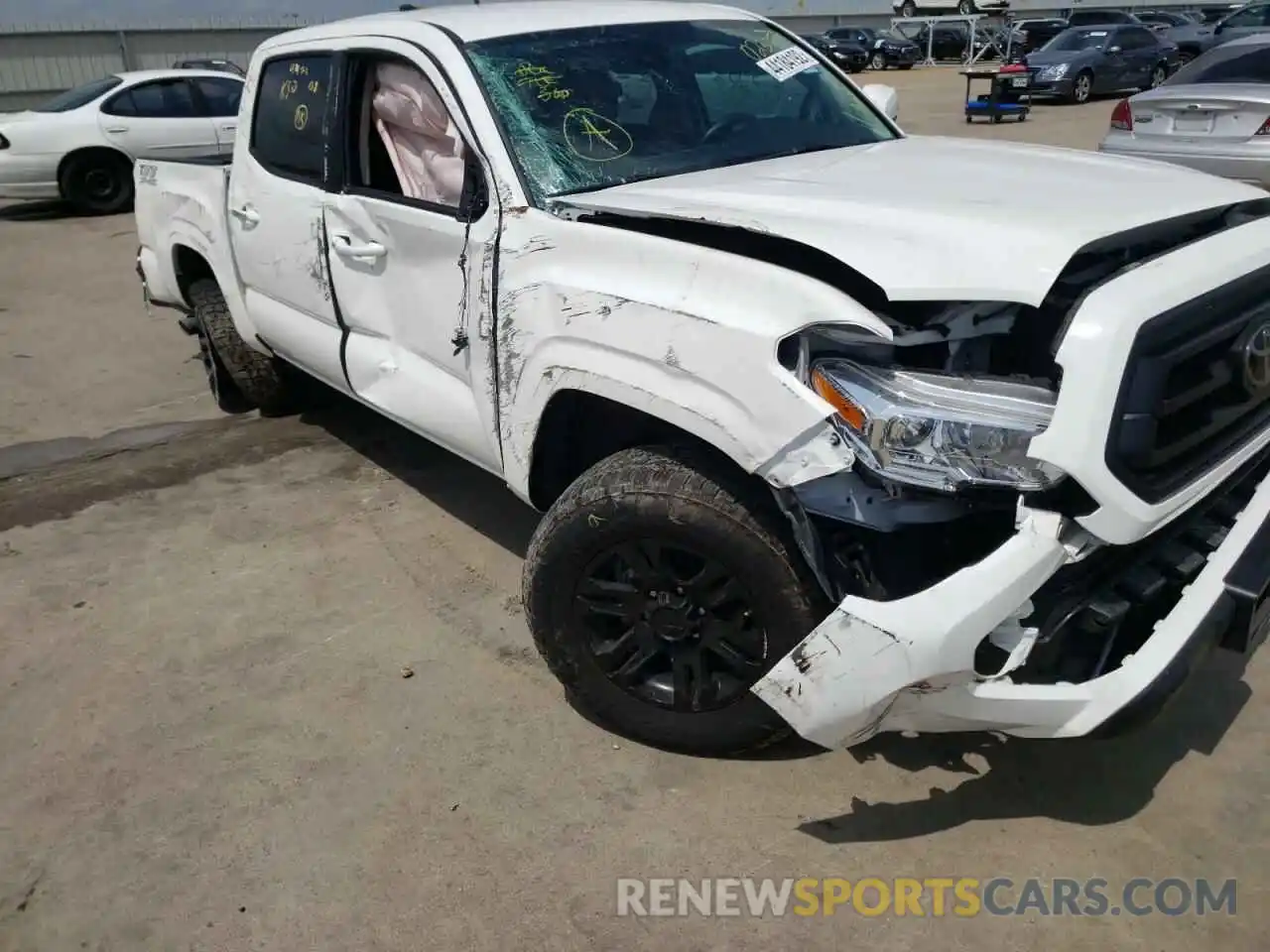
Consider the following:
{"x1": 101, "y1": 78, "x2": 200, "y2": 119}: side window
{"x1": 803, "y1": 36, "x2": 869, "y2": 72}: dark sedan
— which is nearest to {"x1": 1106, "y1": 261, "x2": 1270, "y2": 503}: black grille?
{"x1": 101, "y1": 78, "x2": 200, "y2": 119}: side window

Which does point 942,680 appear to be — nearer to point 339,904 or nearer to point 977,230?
point 977,230

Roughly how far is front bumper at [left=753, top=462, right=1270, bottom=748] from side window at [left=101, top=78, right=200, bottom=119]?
39.5 ft

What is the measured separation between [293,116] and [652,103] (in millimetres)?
1649

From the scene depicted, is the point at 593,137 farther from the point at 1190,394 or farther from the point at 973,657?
the point at 973,657

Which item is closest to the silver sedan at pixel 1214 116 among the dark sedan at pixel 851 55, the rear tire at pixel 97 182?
the rear tire at pixel 97 182

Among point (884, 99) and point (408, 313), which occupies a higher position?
point (884, 99)

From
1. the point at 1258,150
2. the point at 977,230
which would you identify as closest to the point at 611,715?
the point at 977,230

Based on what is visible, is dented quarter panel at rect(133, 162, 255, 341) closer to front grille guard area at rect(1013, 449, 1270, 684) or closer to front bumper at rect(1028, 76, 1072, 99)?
front grille guard area at rect(1013, 449, 1270, 684)

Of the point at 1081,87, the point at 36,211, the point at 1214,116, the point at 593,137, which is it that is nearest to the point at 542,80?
the point at 593,137

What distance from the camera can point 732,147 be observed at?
10.8ft

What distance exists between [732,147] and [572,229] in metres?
0.88

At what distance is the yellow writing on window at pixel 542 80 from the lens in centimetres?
315

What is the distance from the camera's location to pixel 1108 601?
2.25 meters

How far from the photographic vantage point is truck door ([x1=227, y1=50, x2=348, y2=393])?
12.8 feet
